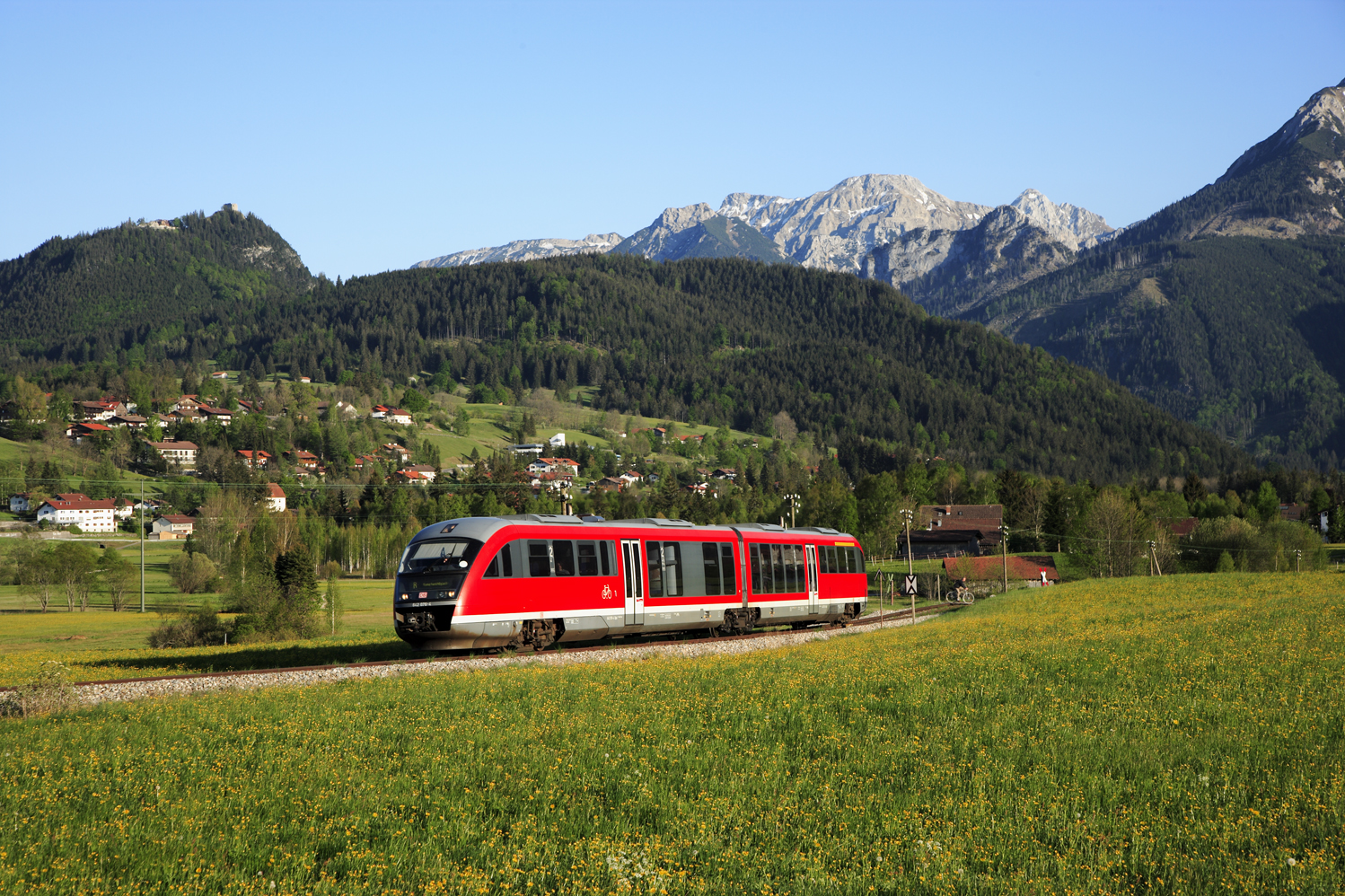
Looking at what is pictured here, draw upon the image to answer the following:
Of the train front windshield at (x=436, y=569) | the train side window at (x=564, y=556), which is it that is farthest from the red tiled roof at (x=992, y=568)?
the train front windshield at (x=436, y=569)

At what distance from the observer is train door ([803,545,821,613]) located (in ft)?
137

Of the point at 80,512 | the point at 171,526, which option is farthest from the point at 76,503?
the point at 171,526

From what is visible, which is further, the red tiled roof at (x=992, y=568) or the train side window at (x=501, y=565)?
the red tiled roof at (x=992, y=568)

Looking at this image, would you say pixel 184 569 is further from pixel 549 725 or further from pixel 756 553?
pixel 549 725

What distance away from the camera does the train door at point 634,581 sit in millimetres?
31984

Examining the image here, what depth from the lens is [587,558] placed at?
1201 inches

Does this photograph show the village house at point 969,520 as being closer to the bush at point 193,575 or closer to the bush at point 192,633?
the bush at point 193,575

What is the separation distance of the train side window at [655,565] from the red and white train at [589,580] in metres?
0.04

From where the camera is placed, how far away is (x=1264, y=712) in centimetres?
1386

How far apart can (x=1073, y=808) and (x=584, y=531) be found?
21600mm

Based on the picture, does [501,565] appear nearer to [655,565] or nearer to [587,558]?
[587,558]

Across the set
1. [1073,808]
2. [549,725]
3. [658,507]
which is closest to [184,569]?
[658,507]

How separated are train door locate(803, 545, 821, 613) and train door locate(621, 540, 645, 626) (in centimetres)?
1118

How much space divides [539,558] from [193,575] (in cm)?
9152
